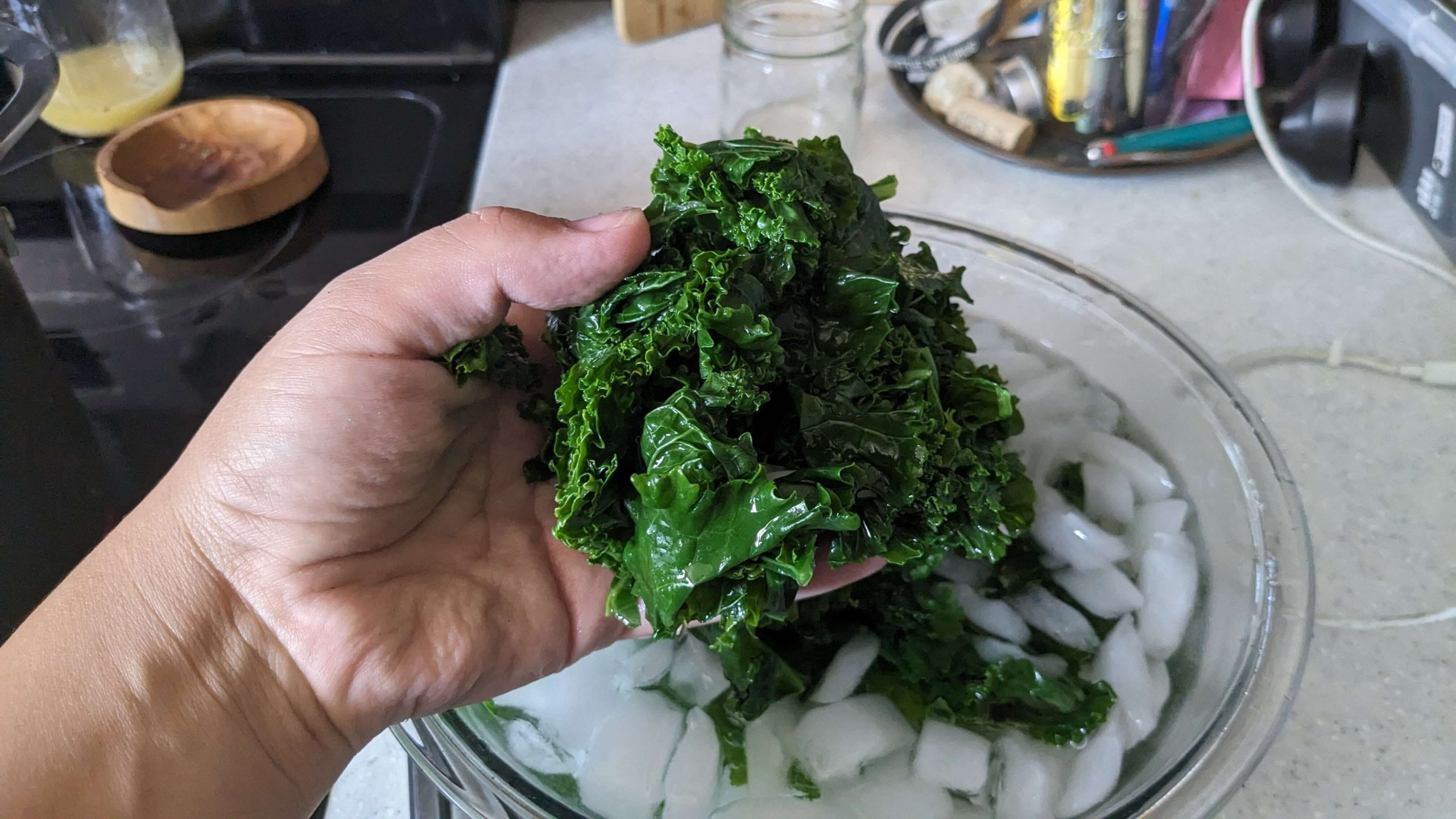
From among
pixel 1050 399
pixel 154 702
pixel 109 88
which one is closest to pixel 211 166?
pixel 109 88

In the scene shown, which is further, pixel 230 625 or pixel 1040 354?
pixel 1040 354

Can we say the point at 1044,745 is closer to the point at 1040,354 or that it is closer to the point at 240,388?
the point at 1040,354

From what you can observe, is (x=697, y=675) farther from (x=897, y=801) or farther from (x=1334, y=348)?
(x=1334, y=348)

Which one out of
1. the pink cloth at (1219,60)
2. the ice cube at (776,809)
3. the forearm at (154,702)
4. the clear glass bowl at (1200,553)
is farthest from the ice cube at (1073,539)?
the pink cloth at (1219,60)

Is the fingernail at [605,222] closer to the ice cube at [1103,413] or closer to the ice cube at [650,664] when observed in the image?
the ice cube at [650,664]

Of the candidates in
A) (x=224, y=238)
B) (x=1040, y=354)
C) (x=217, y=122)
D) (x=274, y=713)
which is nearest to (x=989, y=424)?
(x=1040, y=354)

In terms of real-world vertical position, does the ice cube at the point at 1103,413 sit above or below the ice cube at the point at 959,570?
above

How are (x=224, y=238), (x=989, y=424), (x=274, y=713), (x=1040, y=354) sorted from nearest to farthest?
(x=274, y=713) < (x=989, y=424) < (x=1040, y=354) < (x=224, y=238)
